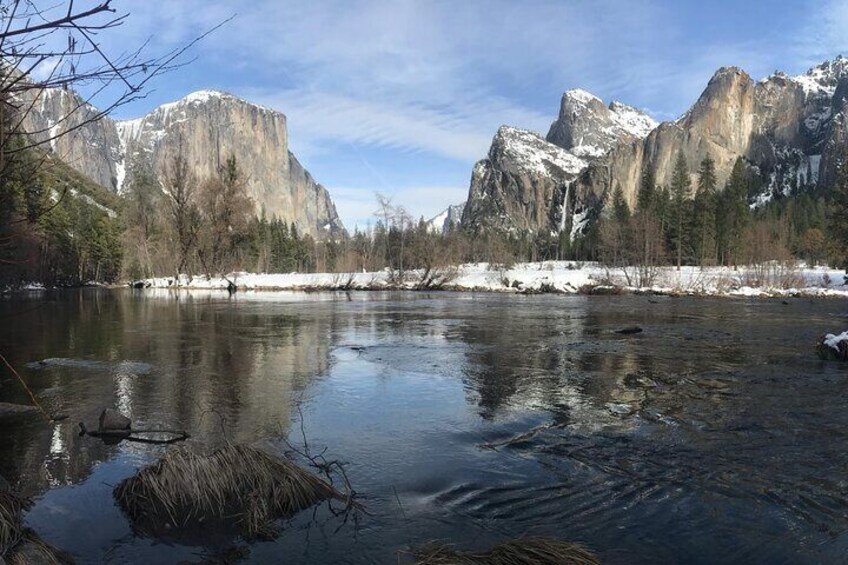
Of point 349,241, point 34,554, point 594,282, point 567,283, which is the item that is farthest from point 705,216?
point 34,554

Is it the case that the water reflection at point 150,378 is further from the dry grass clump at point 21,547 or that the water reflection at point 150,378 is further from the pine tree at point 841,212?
the pine tree at point 841,212

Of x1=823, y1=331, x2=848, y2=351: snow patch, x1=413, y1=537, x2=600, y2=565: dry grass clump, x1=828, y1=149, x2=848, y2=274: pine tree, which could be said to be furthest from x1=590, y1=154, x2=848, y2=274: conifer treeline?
x1=413, y1=537, x2=600, y2=565: dry grass clump

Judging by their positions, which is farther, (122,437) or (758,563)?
(122,437)

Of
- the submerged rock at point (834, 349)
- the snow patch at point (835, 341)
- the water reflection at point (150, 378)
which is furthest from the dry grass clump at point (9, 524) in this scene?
the snow patch at point (835, 341)

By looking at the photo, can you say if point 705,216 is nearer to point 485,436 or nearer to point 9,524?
point 485,436

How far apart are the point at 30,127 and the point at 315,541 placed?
4918 mm

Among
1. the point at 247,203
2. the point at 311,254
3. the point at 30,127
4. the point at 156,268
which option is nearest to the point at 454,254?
the point at 247,203

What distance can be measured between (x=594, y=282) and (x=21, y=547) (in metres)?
69.1

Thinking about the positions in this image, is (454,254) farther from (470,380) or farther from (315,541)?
(315,541)

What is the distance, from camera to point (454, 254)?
10106cm

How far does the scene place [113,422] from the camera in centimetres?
1010

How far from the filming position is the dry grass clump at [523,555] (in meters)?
4.86

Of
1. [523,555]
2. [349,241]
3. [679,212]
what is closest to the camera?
[523,555]

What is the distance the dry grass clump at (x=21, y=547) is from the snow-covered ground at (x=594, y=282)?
201 ft
